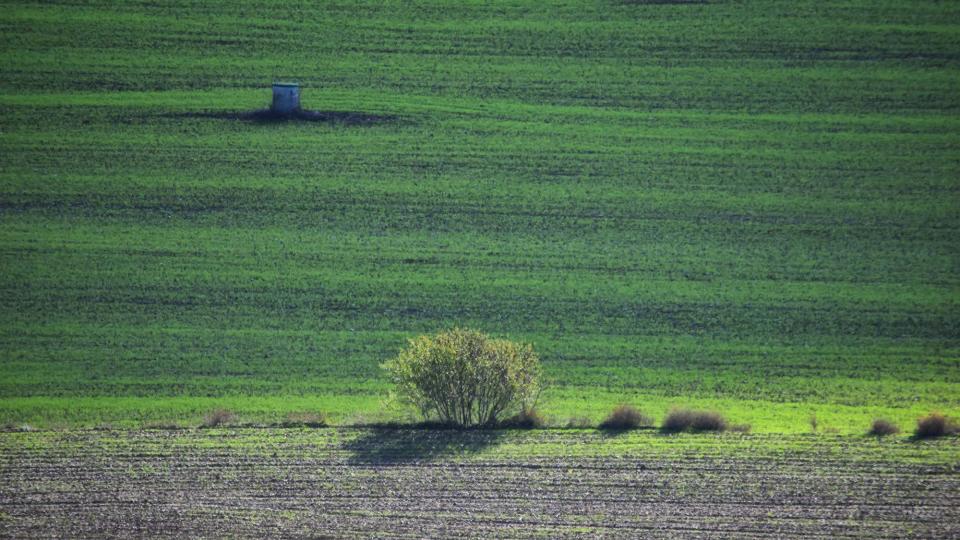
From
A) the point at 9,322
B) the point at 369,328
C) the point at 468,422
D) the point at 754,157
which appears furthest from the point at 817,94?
the point at 9,322

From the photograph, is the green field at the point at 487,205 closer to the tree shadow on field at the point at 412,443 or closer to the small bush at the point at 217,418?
the small bush at the point at 217,418

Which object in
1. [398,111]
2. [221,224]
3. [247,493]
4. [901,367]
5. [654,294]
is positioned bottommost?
[247,493]

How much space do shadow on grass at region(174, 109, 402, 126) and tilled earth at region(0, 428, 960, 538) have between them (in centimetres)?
2805

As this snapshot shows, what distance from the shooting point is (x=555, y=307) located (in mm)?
49656

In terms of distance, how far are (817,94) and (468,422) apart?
34754 mm

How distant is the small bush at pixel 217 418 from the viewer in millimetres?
39594

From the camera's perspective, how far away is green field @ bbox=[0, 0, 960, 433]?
148 ft

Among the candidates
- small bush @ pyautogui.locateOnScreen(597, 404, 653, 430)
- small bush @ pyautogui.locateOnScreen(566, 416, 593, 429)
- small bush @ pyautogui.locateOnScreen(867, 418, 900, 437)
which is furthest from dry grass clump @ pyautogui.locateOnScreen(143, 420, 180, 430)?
small bush @ pyautogui.locateOnScreen(867, 418, 900, 437)

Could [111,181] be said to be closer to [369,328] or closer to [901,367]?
[369,328]

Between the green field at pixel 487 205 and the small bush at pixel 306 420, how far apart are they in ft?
3.93

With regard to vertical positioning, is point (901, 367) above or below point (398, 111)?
below

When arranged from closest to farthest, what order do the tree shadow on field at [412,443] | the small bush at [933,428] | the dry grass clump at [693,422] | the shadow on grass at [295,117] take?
1. the tree shadow on field at [412,443]
2. the small bush at [933,428]
3. the dry grass clump at [693,422]
4. the shadow on grass at [295,117]

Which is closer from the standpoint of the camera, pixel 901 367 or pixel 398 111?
pixel 901 367

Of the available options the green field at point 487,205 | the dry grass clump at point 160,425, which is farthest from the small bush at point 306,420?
the dry grass clump at point 160,425
